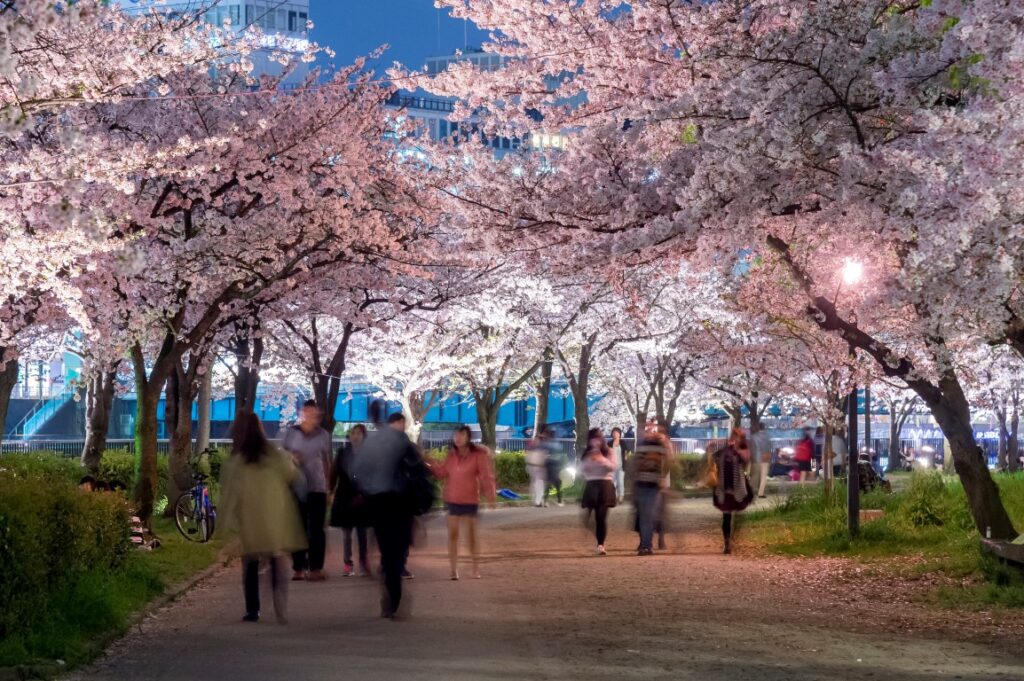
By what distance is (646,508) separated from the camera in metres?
18.1

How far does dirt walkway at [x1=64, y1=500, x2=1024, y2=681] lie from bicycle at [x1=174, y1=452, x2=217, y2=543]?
4063mm

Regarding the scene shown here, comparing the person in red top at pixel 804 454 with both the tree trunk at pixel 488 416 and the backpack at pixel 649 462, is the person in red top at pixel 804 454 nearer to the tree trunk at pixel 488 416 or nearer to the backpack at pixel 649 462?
the tree trunk at pixel 488 416

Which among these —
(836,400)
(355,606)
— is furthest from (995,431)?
(355,606)

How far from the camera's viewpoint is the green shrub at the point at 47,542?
8.92 meters

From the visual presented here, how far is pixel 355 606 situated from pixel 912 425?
220ft

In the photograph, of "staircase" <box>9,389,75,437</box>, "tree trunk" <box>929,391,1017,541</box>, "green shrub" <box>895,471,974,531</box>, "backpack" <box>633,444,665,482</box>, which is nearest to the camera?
"tree trunk" <box>929,391,1017,541</box>

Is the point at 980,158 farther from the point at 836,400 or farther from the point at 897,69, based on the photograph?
the point at 836,400

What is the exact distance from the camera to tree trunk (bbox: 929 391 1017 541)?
1503cm

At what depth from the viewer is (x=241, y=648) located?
934cm

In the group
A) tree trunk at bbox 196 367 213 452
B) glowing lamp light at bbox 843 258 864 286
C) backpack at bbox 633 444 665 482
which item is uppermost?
glowing lamp light at bbox 843 258 864 286

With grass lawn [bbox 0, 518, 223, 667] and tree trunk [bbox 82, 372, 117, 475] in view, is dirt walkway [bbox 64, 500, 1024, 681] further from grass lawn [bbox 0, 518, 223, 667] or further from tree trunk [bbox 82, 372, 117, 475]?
tree trunk [bbox 82, 372, 117, 475]

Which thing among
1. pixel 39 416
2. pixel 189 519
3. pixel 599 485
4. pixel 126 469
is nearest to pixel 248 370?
pixel 126 469

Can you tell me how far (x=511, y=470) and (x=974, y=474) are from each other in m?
24.4

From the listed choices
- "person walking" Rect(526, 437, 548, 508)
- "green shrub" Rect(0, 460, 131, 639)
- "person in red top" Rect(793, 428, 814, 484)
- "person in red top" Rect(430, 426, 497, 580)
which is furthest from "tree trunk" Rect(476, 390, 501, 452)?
"green shrub" Rect(0, 460, 131, 639)
